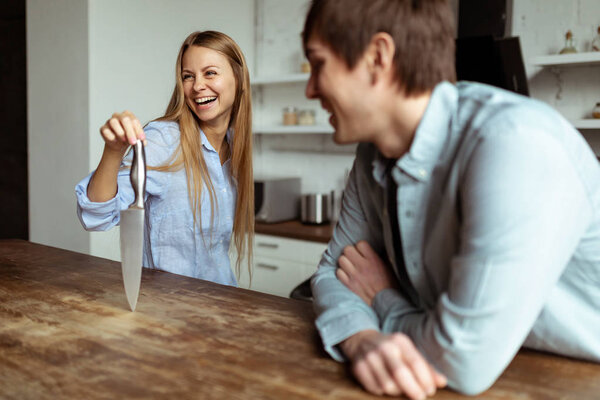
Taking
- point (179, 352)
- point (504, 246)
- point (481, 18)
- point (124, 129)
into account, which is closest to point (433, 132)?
point (504, 246)

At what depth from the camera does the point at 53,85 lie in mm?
3264

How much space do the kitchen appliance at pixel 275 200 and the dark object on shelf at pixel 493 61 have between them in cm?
137

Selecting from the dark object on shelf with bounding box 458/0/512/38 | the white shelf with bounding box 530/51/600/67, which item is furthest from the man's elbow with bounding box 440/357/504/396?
the dark object on shelf with bounding box 458/0/512/38

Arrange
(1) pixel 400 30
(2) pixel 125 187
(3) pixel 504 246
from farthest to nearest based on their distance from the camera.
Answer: (2) pixel 125 187, (1) pixel 400 30, (3) pixel 504 246

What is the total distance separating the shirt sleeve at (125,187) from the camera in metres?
1.53

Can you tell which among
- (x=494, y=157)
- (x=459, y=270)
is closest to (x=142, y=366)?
(x=459, y=270)

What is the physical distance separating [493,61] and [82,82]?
2.16m

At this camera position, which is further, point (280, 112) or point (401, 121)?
point (280, 112)

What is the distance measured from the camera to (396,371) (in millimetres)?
800

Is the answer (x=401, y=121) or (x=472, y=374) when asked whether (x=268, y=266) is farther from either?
(x=472, y=374)

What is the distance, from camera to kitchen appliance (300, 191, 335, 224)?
3.51 m

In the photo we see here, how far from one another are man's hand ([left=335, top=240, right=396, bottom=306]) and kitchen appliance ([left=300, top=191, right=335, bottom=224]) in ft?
7.80

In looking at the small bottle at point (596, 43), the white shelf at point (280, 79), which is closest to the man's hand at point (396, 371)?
the small bottle at point (596, 43)

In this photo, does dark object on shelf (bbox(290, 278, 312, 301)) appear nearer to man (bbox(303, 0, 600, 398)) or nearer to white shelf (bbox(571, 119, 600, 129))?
man (bbox(303, 0, 600, 398))
